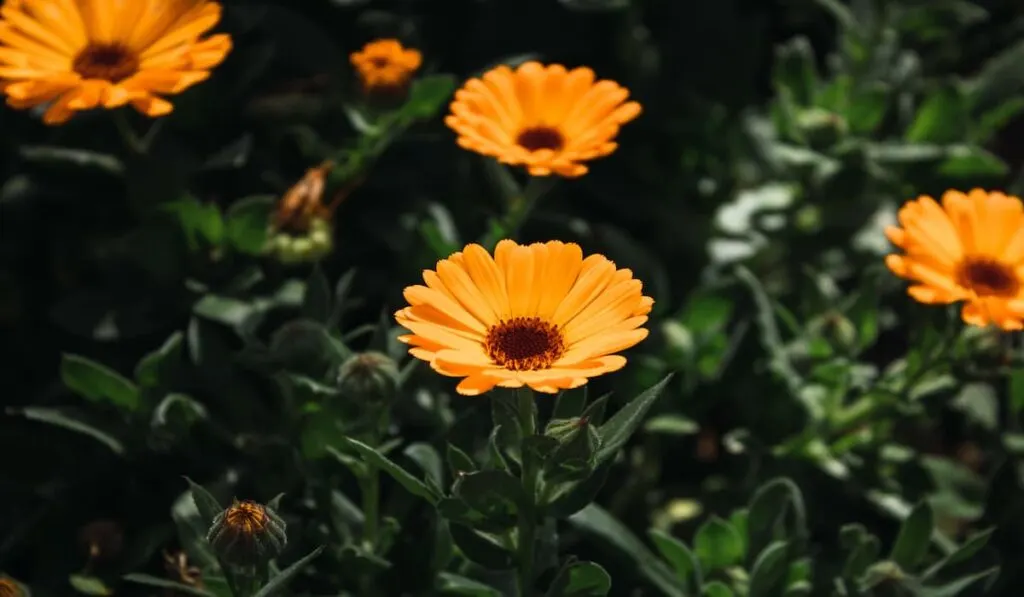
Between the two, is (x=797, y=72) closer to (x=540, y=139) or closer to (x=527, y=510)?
(x=540, y=139)

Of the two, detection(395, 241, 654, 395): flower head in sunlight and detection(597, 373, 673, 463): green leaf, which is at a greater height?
detection(395, 241, 654, 395): flower head in sunlight

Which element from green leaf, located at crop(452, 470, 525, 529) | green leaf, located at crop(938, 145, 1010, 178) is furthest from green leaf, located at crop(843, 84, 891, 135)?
green leaf, located at crop(452, 470, 525, 529)

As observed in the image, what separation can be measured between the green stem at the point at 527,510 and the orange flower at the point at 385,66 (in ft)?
3.01

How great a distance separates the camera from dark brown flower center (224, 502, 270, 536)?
175 centimetres

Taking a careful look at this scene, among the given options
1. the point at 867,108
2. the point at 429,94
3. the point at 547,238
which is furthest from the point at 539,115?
the point at 867,108

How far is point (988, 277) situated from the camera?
86.9 inches

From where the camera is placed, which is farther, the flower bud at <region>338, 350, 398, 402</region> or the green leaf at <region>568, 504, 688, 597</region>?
the green leaf at <region>568, 504, 688, 597</region>

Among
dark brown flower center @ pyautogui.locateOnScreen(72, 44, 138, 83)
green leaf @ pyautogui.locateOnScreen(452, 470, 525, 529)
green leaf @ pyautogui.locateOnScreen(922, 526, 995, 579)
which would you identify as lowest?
green leaf @ pyautogui.locateOnScreen(922, 526, 995, 579)

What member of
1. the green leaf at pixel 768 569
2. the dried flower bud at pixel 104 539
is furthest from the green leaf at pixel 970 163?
the dried flower bud at pixel 104 539

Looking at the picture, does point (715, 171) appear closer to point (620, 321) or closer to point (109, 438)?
point (620, 321)

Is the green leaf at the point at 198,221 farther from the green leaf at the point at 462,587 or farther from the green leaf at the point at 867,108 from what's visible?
the green leaf at the point at 867,108

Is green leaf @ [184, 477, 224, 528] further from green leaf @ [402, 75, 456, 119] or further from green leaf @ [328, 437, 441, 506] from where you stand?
green leaf @ [402, 75, 456, 119]

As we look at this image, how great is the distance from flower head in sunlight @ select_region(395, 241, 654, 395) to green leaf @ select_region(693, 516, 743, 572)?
23.1 inches

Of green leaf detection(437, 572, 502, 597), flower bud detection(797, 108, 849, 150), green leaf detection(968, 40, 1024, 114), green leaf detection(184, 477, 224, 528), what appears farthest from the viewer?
green leaf detection(968, 40, 1024, 114)
